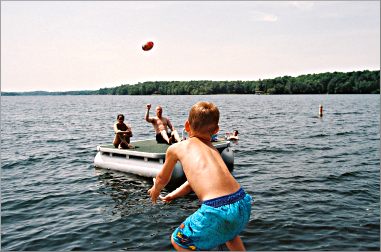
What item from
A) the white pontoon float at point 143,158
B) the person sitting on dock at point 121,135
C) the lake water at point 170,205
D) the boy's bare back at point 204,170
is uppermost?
the boy's bare back at point 204,170

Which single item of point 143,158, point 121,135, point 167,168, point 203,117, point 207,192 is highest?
point 203,117

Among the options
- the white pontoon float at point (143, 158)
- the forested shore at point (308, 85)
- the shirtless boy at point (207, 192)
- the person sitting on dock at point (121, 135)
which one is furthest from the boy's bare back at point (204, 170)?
the forested shore at point (308, 85)

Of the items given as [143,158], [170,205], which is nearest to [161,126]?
[143,158]

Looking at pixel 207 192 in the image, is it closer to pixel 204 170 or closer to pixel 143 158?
pixel 204 170

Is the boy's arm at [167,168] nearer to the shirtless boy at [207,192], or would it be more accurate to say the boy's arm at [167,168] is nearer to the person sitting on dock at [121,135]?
the shirtless boy at [207,192]

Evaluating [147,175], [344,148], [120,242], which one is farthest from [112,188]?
[344,148]

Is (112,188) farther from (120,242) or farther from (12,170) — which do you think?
(12,170)

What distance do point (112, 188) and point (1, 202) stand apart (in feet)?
11.0

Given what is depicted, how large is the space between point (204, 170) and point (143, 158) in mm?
9260

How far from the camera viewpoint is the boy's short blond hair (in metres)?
3.21

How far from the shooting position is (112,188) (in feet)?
39.3

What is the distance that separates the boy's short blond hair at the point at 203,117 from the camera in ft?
10.5

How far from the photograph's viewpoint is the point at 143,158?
12219 millimetres

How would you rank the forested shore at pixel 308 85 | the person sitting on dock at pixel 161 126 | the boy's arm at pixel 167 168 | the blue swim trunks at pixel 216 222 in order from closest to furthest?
1. the blue swim trunks at pixel 216 222
2. the boy's arm at pixel 167 168
3. the person sitting on dock at pixel 161 126
4. the forested shore at pixel 308 85
